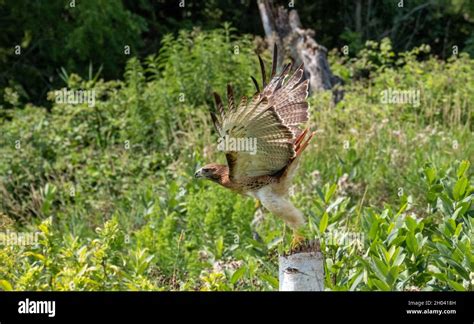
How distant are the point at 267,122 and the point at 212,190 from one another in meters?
2.54

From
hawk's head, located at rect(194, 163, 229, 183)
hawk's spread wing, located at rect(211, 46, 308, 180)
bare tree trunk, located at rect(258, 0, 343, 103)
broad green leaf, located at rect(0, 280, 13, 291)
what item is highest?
bare tree trunk, located at rect(258, 0, 343, 103)

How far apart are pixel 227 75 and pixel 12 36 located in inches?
197

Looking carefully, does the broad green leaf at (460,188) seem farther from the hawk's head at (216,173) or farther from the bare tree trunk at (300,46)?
the bare tree trunk at (300,46)

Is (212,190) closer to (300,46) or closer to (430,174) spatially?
(430,174)

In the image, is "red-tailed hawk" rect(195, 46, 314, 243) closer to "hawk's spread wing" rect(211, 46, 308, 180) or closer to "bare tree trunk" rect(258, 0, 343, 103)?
"hawk's spread wing" rect(211, 46, 308, 180)

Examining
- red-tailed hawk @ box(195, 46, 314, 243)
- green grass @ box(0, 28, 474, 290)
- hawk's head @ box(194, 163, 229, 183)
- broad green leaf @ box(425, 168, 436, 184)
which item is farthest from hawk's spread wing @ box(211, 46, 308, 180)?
broad green leaf @ box(425, 168, 436, 184)

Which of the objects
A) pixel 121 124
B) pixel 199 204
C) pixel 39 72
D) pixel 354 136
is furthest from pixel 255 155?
pixel 39 72

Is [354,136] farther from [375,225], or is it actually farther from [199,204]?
[375,225]

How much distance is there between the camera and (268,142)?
200 inches

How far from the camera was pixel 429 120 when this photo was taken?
10469 millimetres

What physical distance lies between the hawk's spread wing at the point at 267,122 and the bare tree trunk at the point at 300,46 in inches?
232

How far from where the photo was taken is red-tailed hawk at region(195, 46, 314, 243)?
4.91 metres

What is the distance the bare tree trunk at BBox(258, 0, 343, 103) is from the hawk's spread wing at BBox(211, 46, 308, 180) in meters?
5.88
